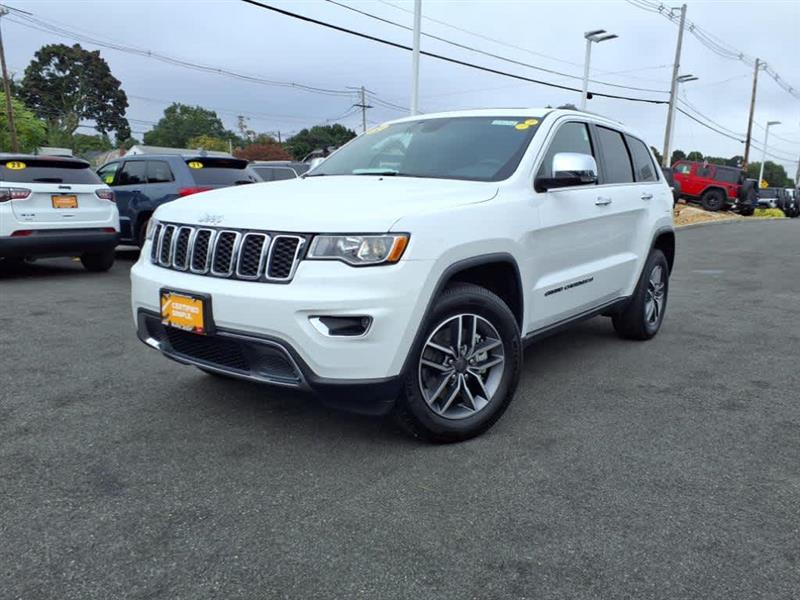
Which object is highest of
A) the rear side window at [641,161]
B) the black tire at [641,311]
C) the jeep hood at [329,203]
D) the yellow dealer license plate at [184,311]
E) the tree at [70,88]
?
the tree at [70,88]

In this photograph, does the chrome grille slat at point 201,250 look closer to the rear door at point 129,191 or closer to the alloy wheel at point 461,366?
the alloy wheel at point 461,366

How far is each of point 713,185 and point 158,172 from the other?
78.6ft

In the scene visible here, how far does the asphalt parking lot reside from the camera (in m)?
2.28

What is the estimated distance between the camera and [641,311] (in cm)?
538

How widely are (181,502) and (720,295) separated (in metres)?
7.34

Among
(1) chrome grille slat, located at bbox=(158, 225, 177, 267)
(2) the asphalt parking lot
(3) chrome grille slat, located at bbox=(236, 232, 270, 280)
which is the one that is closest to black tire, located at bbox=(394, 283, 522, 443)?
(2) the asphalt parking lot

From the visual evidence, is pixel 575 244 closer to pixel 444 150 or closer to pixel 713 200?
pixel 444 150

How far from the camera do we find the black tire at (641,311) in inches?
209

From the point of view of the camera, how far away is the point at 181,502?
2.75 metres

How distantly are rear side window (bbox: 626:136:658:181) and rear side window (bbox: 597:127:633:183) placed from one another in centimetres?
13

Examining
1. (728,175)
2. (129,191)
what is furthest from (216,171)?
(728,175)

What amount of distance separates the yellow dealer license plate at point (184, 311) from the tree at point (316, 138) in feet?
255

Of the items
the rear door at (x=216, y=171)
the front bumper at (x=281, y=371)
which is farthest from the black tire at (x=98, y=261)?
the front bumper at (x=281, y=371)

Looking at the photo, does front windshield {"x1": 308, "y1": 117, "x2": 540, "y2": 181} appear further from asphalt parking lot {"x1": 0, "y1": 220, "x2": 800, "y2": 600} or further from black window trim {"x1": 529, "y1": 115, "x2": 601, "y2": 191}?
asphalt parking lot {"x1": 0, "y1": 220, "x2": 800, "y2": 600}
